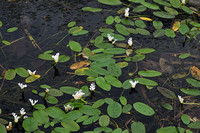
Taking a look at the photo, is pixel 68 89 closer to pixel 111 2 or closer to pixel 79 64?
pixel 79 64

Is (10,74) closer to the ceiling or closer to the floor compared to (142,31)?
closer to the floor

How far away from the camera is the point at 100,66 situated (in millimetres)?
2732

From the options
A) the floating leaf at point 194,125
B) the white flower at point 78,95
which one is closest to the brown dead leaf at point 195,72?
the floating leaf at point 194,125

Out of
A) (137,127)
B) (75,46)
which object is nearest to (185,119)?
(137,127)

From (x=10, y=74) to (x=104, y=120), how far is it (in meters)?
1.08

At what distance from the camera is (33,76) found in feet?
8.63

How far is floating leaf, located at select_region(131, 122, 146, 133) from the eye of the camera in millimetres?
2141

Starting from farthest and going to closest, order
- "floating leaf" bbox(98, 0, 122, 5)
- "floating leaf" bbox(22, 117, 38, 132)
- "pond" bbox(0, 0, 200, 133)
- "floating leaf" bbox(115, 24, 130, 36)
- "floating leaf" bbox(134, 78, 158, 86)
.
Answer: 1. "floating leaf" bbox(98, 0, 122, 5)
2. "floating leaf" bbox(115, 24, 130, 36)
3. "floating leaf" bbox(134, 78, 158, 86)
4. "pond" bbox(0, 0, 200, 133)
5. "floating leaf" bbox(22, 117, 38, 132)

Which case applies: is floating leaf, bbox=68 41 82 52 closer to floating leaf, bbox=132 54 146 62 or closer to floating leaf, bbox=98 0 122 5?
floating leaf, bbox=132 54 146 62

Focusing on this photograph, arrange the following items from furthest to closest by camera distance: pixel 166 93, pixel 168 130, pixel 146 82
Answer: pixel 146 82
pixel 166 93
pixel 168 130

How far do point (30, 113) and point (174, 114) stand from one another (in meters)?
1.23

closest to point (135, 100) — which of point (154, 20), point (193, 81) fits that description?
point (193, 81)

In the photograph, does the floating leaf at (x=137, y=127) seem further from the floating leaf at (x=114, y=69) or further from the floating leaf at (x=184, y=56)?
the floating leaf at (x=184, y=56)

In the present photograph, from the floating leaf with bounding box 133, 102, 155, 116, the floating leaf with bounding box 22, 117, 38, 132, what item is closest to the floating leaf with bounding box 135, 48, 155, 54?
the floating leaf with bounding box 133, 102, 155, 116
